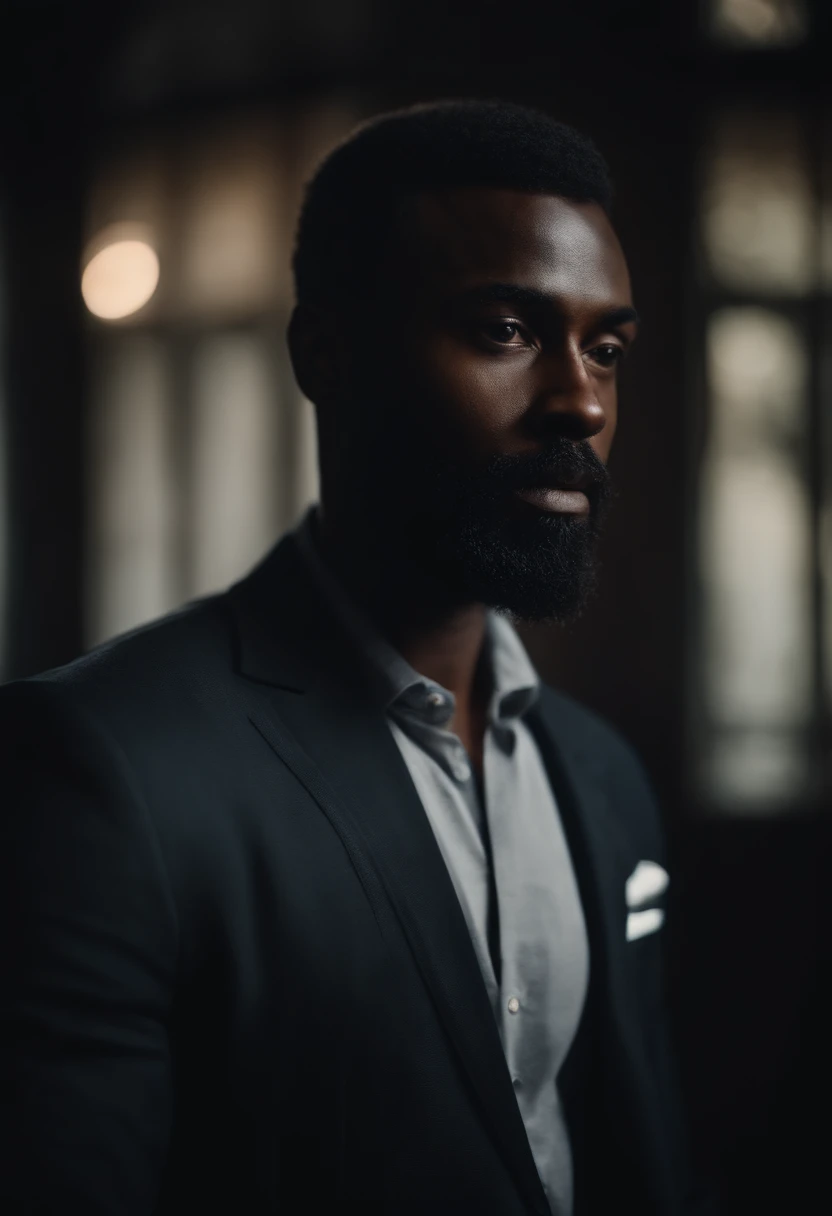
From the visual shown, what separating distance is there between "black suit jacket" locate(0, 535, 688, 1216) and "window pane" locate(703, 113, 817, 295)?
2.87 m

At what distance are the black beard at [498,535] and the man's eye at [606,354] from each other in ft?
0.34

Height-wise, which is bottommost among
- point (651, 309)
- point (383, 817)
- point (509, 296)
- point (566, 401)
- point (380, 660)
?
point (383, 817)

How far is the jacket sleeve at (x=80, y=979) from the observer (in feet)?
2.47

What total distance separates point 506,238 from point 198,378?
10.2 feet

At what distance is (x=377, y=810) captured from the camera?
0.94m

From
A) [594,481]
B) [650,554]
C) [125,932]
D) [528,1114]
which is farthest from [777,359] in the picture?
[125,932]

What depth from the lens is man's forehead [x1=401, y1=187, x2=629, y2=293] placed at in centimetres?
97

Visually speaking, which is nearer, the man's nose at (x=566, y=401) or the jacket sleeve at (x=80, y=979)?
the jacket sleeve at (x=80, y=979)

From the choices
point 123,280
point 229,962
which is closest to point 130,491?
point 123,280

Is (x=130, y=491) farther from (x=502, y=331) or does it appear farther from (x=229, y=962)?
(x=229, y=962)

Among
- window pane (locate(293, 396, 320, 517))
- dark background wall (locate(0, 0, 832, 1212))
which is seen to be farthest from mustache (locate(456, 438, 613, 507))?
window pane (locate(293, 396, 320, 517))

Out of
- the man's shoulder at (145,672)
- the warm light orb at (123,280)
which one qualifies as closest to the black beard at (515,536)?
the man's shoulder at (145,672)

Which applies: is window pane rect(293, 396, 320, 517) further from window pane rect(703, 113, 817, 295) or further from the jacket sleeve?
the jacket sleeve

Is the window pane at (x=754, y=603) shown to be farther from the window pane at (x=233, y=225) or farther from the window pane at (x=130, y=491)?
the window pane at (x=130, y=491)
